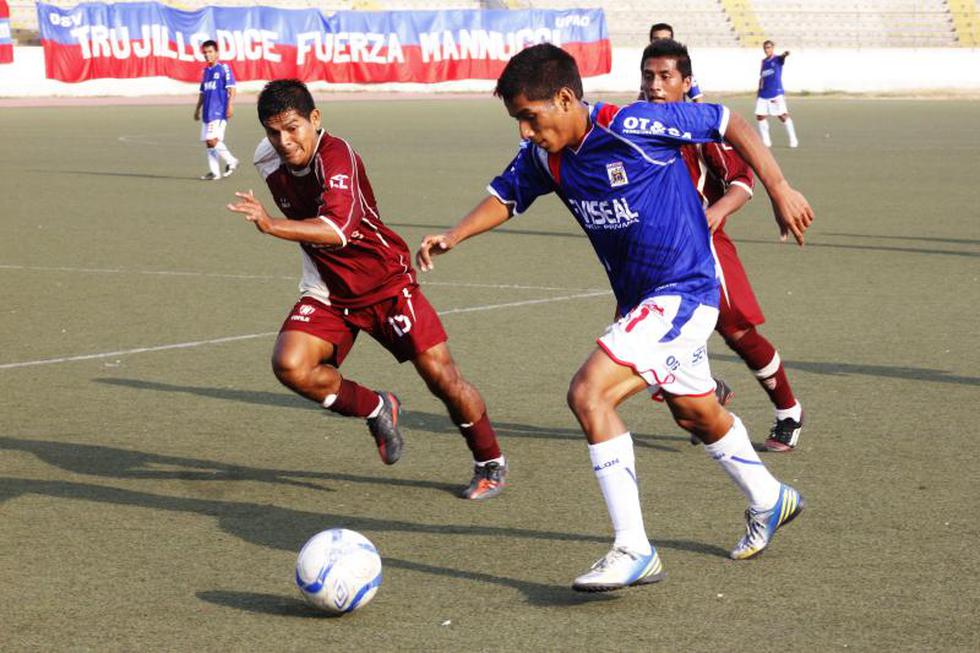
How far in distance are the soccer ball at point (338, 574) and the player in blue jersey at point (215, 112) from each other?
17.3 meters

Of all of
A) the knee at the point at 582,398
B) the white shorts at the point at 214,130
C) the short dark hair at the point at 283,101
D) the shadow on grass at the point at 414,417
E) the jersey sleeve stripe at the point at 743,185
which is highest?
the short dark hair at the point at 283,101

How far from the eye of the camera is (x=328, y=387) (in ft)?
21.8

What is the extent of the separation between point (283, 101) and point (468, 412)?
156 cm

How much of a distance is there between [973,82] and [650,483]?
4507 centimetres

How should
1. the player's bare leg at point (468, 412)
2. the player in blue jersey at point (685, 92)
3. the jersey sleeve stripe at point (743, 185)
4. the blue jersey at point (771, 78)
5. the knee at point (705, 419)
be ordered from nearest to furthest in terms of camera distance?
1. the knee at point (705, 419)
2. the player's bare leg at point (468, 412)
3. the jersey sleeve stripe at point (743, 185)
4. the player in blue jersey at point (685, 92)
5. the blue jersey at point (771, 78)

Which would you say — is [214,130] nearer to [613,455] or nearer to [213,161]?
[213,161]

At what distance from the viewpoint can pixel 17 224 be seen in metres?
16.4

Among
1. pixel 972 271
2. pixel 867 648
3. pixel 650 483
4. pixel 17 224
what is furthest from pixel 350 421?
pixel 17 224

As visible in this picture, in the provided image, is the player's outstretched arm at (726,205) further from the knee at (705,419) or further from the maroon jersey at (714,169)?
the knee at (705,419)

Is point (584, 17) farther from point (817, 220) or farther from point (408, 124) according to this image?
point (817, 220)

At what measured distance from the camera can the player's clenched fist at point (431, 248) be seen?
5672 millimetres

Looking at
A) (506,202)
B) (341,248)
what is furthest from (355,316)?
(506,202)

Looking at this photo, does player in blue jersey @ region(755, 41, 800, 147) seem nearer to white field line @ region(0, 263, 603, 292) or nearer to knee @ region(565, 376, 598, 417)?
white field line @ region(0, 263, 603, 292)

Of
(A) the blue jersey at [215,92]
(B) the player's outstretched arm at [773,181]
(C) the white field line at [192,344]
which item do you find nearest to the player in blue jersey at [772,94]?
(A) the blue jersey at [215,92]
